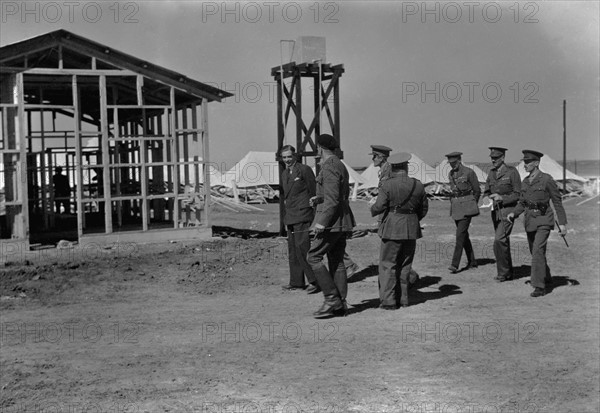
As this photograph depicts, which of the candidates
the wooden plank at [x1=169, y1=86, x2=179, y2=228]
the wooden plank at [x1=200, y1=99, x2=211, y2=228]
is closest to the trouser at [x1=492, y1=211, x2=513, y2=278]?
the wooden plank at [x1=200, y1=99, x2=211, y2=228]

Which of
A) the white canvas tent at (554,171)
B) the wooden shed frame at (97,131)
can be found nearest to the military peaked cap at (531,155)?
the wooden shed frame at (97,131)

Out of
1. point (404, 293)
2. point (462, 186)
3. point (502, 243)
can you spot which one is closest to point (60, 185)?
point (462, 186)

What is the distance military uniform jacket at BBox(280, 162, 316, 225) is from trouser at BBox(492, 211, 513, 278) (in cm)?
301

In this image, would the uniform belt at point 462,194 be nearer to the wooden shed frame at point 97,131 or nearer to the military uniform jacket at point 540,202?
the military uniform jacket at point 540,202

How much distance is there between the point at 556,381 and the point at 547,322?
2.33m

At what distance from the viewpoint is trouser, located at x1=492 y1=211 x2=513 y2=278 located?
11.3 m

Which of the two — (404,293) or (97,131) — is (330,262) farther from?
(97,131)

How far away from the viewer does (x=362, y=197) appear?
1688 inches

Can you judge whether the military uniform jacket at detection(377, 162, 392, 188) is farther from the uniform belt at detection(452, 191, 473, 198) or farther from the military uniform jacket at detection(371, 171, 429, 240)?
the uniform belt at detection(452, 191, 473, 198)

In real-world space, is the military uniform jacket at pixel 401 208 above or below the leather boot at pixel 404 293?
above

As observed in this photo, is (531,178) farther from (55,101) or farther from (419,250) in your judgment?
(55,101)

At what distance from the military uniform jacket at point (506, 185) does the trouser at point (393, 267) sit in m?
2.79

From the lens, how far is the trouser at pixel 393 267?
9227mm

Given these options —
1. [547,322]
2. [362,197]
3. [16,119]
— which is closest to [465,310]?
[547,322]
